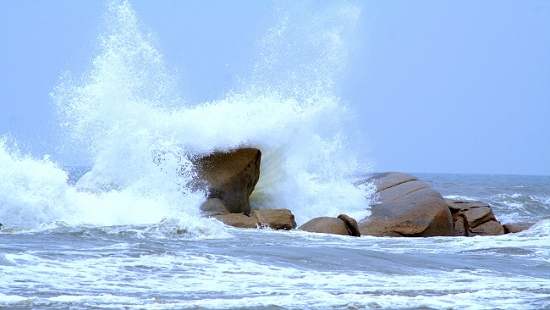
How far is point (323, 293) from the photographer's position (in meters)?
5.43

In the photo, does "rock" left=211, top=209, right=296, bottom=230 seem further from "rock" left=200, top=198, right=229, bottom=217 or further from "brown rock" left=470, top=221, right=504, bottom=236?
"brown rock" left=470, top=221, right=504, bottom=236

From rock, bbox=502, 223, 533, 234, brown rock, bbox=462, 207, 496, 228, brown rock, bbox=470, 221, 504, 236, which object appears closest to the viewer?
brown rock, bbox=470, 221, 504, 236

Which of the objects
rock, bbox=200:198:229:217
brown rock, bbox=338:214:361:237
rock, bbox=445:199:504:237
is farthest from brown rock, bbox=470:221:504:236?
rock, bbox=200:198:229:217

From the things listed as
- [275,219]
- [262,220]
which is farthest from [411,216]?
[262,220]

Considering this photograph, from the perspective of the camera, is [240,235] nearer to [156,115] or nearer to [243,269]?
[243,269]

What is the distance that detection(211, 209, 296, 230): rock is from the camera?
34.0 ft

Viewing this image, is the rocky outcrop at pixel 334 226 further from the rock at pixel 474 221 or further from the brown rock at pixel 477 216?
the brown rock at pixel 477 216

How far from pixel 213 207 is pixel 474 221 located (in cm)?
423

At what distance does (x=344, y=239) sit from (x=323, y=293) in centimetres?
424

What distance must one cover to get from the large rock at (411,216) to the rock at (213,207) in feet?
6.90

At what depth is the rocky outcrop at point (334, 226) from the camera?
405 inches

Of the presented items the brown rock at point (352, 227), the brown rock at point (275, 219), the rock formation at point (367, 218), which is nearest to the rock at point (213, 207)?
the rock formation at point (367, 218)

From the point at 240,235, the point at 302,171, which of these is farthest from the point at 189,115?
the point at 240,235

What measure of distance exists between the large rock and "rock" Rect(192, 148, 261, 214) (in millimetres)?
1987
